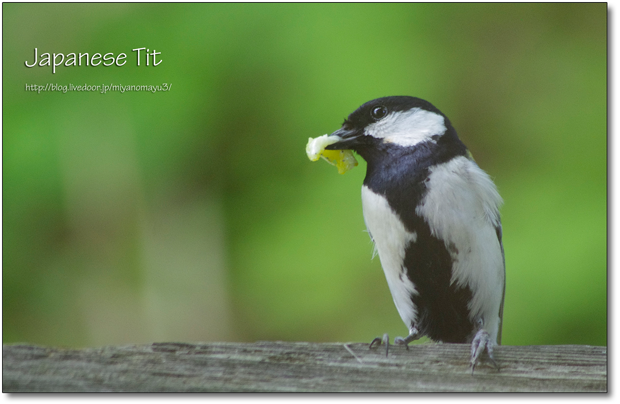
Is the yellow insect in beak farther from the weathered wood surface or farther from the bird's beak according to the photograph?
the weathered wood surface

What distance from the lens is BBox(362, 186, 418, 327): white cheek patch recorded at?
63.7 inches

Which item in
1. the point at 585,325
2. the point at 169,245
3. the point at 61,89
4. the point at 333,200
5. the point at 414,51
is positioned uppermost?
the point at 414,51

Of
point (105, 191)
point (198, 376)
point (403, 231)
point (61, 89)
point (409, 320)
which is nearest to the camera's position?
point (198, 376)

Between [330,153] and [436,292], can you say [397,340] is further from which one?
[330,153]

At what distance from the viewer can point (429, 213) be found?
1.58 metres

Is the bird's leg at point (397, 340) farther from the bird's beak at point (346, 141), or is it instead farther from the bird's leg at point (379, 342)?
the bird's beak at point (346, 141)

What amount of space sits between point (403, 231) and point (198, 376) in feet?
2.28

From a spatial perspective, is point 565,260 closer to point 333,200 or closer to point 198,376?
point 333,200

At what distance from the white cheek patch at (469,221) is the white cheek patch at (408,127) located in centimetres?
11

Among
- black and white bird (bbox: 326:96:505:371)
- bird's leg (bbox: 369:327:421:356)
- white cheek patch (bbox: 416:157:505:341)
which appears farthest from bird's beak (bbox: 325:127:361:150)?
bird's leg (bbox: 369:327:421:356)

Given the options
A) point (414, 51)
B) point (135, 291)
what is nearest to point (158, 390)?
point (135, 291)

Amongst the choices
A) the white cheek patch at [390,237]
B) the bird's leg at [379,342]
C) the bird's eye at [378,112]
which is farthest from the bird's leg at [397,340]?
the bird's eye at [378,112]

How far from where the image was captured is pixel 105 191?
2.57m

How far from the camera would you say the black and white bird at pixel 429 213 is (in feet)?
5.22
